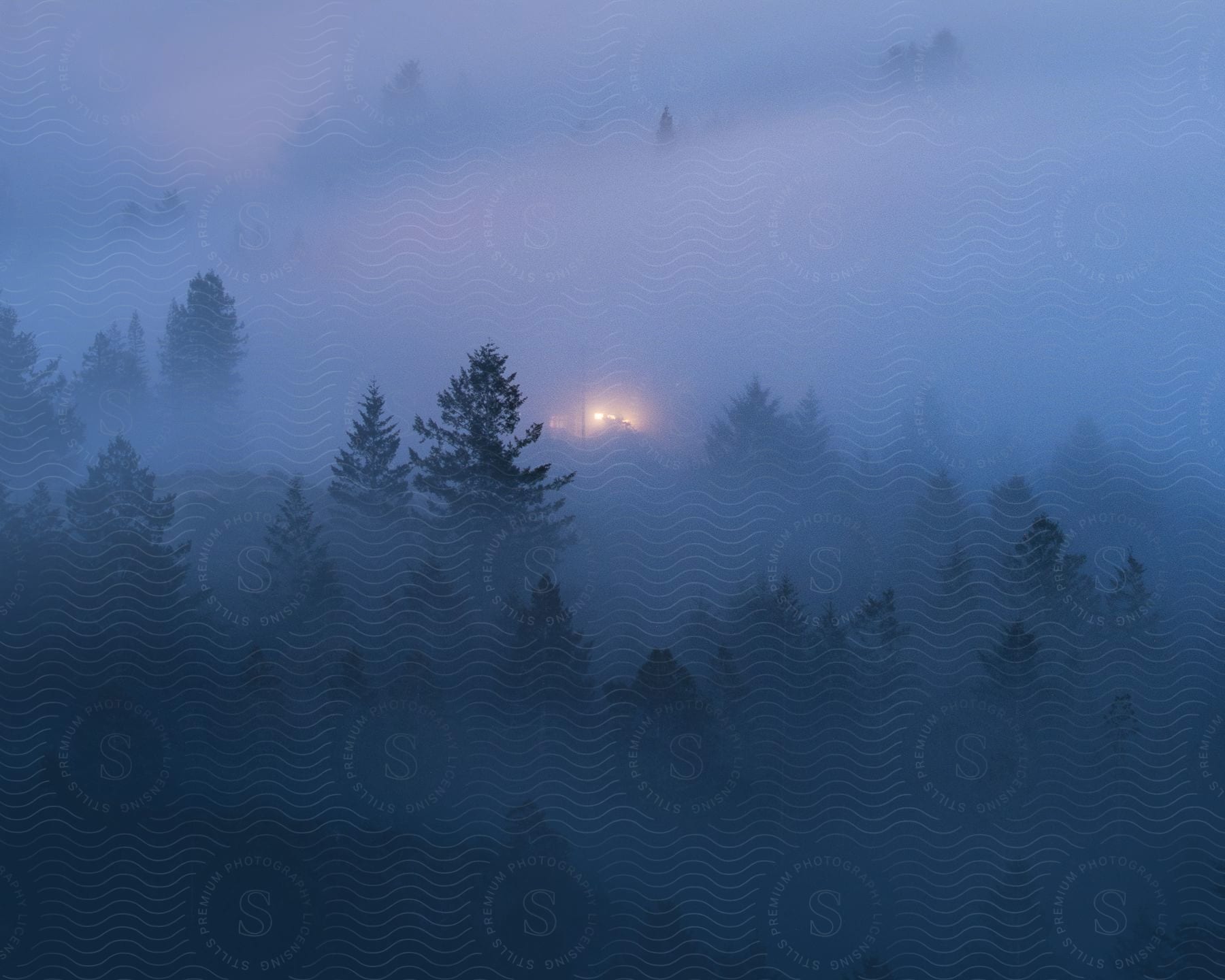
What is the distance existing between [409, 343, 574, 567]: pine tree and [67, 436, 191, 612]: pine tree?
27.9 inches

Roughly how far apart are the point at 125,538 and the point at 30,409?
48cm

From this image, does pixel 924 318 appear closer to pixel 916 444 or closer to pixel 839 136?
pixel 916 444

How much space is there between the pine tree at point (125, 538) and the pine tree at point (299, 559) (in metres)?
0.25

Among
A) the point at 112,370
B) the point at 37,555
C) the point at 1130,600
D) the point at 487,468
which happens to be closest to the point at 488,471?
the point at 487,468

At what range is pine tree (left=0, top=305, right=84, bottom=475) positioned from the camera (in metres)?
2.55

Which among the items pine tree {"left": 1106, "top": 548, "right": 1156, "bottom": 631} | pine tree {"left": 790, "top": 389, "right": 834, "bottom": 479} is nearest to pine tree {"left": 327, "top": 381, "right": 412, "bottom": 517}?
pine tree {"left": 790, "top": 389, "right": 834, "bottom": 479}

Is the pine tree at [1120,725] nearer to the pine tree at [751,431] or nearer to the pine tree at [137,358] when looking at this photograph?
the pine tree at [751,431]

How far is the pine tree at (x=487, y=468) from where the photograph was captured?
2430 mm

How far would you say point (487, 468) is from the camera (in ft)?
8.05

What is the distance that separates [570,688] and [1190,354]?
1969mm

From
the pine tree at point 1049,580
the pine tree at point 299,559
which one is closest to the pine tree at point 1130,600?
the pine tree at point 1049,580

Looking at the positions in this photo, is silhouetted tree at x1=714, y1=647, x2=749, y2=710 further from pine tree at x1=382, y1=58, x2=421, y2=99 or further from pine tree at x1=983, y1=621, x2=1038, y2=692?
pine tree at x1=382, y1=58, x2=421, y2=99

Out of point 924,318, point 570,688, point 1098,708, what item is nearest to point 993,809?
point 1098,708

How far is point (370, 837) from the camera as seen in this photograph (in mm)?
2393
